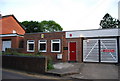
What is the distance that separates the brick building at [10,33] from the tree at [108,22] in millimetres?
37077

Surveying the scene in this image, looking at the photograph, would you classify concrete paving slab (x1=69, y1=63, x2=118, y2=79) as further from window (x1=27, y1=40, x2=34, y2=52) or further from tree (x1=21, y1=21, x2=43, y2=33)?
tree (x1=21, y1=21, x2=43, y2=33)

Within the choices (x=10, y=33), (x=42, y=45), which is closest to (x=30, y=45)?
(x=42, y=45)

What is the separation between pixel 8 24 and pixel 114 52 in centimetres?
2494

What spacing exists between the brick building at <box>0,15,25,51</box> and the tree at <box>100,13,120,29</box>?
1460 inches

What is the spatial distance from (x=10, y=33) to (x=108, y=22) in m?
45.2

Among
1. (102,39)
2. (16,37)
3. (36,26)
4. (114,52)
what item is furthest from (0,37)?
(36,26)

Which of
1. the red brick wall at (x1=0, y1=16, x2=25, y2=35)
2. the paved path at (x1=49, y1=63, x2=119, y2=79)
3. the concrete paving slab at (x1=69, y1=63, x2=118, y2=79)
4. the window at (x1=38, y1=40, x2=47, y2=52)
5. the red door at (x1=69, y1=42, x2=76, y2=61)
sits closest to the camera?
the concrete paving slab at (x1=69, y1=63, x2=118, y2=79)

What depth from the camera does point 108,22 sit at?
→ 53188 millimetres

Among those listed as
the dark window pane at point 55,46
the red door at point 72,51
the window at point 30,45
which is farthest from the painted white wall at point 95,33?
the window at point 30,45

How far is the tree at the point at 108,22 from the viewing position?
169 ft

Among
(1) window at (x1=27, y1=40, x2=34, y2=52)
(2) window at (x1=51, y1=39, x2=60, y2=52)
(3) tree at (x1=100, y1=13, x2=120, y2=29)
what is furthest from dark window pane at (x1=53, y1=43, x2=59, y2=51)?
(3) tree at (x1=100, y1=13, x2=120, y2=29)

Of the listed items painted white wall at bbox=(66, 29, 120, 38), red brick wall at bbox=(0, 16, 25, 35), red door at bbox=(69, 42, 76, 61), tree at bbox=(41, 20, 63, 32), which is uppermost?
tree at bbox=(41, 20, 63, 32)

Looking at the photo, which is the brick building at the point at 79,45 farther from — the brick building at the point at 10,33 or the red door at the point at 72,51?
the brick building at the point at 10,33

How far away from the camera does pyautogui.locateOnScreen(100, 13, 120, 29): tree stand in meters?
51.6
